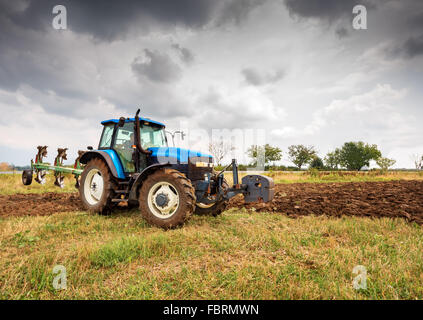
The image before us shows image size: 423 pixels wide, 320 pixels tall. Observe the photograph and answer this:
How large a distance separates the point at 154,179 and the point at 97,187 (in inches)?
92.6

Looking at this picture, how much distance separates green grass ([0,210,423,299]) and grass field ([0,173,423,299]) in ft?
0.04

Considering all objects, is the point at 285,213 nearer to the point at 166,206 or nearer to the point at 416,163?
the point at 166,206

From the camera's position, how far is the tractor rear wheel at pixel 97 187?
217 inches

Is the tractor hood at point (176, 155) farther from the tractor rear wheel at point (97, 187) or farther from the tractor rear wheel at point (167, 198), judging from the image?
the tractor rear wheel at point (97, 187)

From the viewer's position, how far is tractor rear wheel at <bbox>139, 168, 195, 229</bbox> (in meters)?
4.29

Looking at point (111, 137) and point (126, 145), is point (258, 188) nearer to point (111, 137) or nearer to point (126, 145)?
point (126, 145)

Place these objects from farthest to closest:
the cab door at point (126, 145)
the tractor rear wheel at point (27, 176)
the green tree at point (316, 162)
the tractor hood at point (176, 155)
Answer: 1. the green tree at point (316, 162)
2. the tractor rear wheel at point (27, 176)
3. the cab door at point (126, 145)
4. the tractor hood at point (176, 155)

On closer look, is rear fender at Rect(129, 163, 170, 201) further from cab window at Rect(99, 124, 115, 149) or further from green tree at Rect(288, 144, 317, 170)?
green tree at Rect(288, 144, 317, 170)

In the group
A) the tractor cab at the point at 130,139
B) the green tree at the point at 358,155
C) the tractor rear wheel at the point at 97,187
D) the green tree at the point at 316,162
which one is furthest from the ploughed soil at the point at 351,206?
the green tree at the point at 358,155

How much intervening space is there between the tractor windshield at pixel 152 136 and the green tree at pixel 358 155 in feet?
254

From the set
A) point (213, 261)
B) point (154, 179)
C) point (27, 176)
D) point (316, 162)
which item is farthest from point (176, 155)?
point (316, 162)
